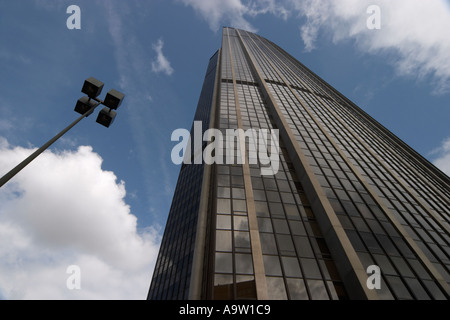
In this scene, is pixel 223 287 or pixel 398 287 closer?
pixel 223 287

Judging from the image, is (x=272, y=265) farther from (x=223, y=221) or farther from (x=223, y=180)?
(x=223, y=180)

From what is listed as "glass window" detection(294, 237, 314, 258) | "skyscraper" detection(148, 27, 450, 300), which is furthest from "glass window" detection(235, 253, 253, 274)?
"glass window" detection(294, 237, 314, 258)

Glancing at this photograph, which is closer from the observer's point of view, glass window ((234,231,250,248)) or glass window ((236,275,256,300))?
glass window ((236,275,256,300))

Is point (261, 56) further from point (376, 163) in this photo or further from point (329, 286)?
point (329, 286)

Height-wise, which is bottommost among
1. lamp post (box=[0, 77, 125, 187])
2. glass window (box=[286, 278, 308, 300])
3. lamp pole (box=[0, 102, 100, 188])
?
lamp pole (box=[0, 102, 100, 188])

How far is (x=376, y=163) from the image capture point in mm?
39188

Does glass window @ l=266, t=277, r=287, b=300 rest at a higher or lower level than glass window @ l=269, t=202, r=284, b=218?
lower

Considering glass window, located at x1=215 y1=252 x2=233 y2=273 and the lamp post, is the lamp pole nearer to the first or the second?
the lamp post

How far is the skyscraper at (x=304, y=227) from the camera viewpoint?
17906mm

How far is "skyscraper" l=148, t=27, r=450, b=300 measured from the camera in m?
17.9

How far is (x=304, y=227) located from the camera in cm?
2327

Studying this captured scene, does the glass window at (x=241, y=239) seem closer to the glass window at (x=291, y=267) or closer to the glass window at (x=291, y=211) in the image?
the glass window at (x=291, y=267)

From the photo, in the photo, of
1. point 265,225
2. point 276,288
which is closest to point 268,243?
point 265,225

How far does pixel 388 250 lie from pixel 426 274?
285 centimetres
